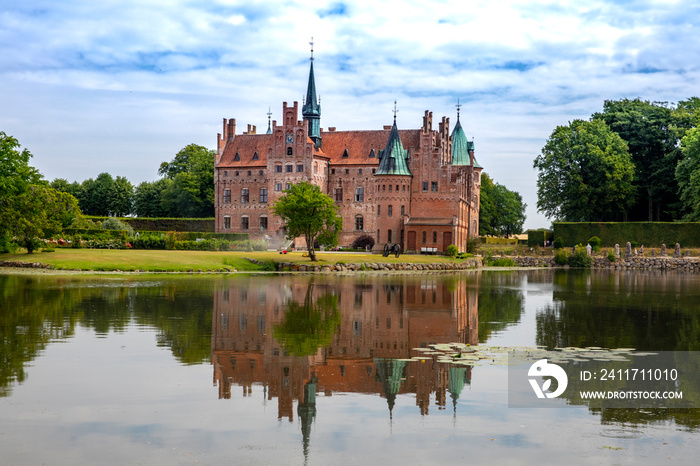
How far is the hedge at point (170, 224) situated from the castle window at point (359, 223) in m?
16.4

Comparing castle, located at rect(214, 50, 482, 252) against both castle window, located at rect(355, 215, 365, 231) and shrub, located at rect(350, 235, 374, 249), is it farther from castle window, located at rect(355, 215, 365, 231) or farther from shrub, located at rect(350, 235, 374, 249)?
shrub, located at rect(350, 235, 374, 249)

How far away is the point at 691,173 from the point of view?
67500 millimetres

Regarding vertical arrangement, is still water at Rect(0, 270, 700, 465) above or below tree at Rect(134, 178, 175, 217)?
below

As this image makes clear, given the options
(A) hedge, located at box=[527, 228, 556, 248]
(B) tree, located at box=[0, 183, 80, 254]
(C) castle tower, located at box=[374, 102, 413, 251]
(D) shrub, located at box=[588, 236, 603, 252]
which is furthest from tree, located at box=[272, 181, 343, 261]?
(A) hedge, located at box=[527, 228, 556, 248]

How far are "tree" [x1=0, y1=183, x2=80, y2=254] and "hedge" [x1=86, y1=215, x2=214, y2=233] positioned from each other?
31.3 meters

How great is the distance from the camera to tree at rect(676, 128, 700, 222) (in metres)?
66.9

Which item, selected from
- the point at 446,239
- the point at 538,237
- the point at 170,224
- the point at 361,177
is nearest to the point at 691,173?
the point at 538,237

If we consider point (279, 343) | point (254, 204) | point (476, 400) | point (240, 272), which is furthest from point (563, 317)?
point (254, 204)

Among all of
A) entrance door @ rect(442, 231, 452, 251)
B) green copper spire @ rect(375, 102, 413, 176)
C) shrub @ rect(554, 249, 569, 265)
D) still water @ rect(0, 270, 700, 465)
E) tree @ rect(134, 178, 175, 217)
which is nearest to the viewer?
still water @ rect(0, 270, 700, 465)

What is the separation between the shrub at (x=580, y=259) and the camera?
219 feet

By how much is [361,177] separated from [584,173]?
2333 cm

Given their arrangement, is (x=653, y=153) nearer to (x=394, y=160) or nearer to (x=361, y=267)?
(x=394, y=160)

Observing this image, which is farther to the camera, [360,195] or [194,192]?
[194,192]

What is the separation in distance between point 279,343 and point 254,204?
6417 cm
